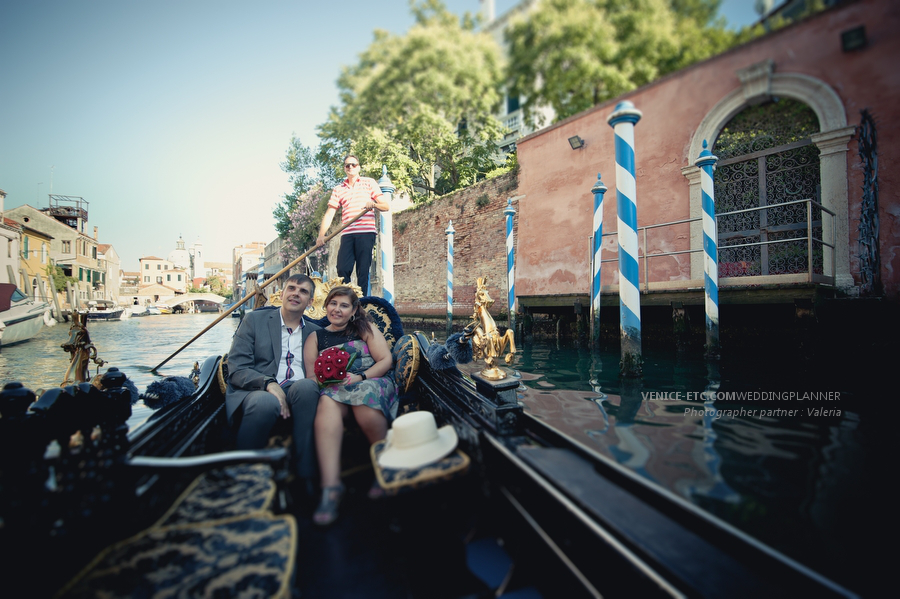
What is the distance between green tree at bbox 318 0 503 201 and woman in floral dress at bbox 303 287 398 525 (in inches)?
47.3

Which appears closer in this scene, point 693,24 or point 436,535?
point 436,535

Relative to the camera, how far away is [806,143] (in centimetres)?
421

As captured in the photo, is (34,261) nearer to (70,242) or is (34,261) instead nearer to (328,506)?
(70,242)

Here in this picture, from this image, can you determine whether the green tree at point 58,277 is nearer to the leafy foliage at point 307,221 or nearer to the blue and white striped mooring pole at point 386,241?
the leafy foliage at point 307,221

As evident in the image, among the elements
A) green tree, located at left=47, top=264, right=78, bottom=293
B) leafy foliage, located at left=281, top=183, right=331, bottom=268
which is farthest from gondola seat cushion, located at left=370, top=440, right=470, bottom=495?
green tree, located at left=47, top=264, right=78, bottom=293

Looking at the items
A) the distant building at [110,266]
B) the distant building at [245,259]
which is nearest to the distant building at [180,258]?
the distant building at [245,259]

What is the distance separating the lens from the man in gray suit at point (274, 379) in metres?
1.31

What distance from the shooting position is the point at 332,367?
143cm

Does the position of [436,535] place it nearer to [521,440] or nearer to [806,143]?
[521,440]

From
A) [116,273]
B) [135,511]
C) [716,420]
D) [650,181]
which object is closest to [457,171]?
[650,181]

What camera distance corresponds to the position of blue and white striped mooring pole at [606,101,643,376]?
2.69 metres

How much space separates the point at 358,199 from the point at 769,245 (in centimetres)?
448

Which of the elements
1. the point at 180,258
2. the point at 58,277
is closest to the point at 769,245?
the point at 58,277

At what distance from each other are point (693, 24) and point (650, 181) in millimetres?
3683
